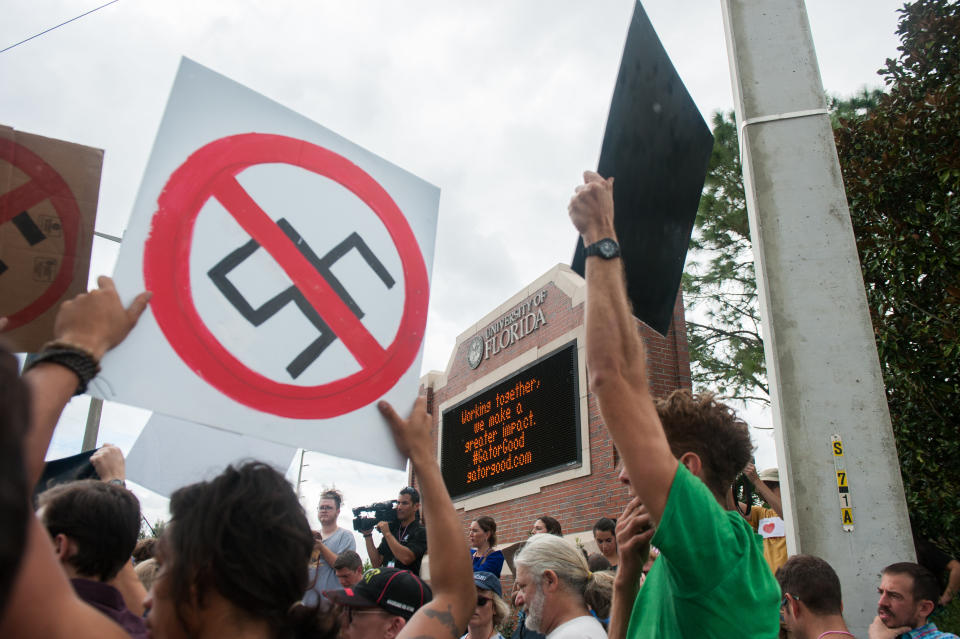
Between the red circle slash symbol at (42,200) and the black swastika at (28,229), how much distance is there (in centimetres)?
1

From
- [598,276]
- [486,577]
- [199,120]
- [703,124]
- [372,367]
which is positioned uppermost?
[703,124]

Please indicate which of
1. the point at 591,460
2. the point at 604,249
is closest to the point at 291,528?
the point at 604,249

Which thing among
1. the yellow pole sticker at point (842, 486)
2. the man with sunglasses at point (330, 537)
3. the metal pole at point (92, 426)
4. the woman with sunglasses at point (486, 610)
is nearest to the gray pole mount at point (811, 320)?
the yellow pole sticker at point (842, 486)

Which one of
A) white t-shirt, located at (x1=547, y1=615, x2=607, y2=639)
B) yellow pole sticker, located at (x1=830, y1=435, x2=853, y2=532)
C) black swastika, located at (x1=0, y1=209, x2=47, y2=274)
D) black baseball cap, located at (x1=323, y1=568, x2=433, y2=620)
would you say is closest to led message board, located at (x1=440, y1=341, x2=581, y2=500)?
yellow pole sticker, located at (x1=830, y1=435, x2=853, y2=532)

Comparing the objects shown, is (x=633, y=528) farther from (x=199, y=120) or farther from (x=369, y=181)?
(x=199, y=120)

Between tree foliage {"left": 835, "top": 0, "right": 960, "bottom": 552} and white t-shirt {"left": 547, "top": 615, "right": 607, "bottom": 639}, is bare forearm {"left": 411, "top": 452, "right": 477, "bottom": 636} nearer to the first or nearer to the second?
white t-shirt {"left": 547, "top": 615, "right": 607, "bottom": 639}

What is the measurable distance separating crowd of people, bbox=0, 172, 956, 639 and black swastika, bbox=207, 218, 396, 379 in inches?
7.4

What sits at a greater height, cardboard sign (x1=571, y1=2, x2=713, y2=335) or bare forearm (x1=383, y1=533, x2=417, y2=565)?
cardboard sign (x1=571, y1=2, x2=713, y2=335)

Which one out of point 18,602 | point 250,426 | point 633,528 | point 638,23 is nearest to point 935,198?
point 638,23

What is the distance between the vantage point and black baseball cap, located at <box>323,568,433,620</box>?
2.35 m

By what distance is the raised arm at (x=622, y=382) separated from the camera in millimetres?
1281

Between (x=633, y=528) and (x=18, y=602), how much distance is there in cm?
126

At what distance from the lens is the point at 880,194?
5461mm

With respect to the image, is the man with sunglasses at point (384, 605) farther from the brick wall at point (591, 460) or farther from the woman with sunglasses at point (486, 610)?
the brick wall at point (591, 460)
